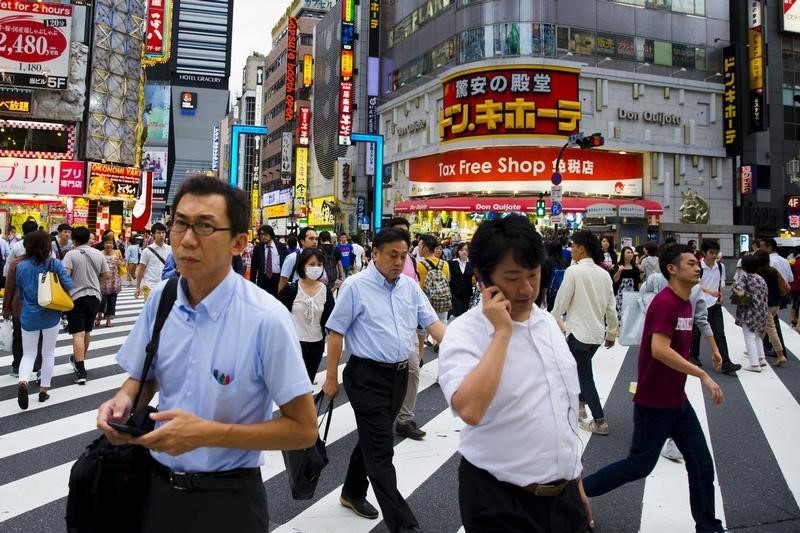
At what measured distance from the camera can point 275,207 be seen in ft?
242

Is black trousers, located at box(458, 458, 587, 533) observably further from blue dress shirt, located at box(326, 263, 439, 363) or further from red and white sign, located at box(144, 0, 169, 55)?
red and white sign, located at box(144, 0, 169, 55)

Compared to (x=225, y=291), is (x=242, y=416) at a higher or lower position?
lower

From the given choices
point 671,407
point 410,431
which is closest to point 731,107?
point 410,431

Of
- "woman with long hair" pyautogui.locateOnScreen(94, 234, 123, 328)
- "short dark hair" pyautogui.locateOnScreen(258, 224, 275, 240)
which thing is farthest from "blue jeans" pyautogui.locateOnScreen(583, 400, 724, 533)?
"woman with long hair" pyautogui.locateOnScreen(94, 234, 123, 328)

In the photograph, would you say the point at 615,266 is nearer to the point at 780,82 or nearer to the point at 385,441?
the point at 385,441

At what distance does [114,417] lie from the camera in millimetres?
→ 1773

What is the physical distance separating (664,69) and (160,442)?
37.6m

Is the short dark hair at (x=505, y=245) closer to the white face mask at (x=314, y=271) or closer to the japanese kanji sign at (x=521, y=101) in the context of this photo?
the white face mask at (x=314, y=271)

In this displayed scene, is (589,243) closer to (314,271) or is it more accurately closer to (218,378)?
(314,271)

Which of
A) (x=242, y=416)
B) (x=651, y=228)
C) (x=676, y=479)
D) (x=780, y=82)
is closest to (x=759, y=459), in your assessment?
(x=676, y=479)

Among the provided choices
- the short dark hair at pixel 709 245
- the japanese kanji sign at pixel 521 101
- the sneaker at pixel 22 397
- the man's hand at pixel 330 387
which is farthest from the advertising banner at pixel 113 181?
the man's hand at pixel 330 387

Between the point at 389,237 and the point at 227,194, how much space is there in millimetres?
2247

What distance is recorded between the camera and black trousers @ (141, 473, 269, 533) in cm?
182

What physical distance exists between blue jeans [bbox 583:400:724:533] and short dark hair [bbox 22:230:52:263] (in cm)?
617
